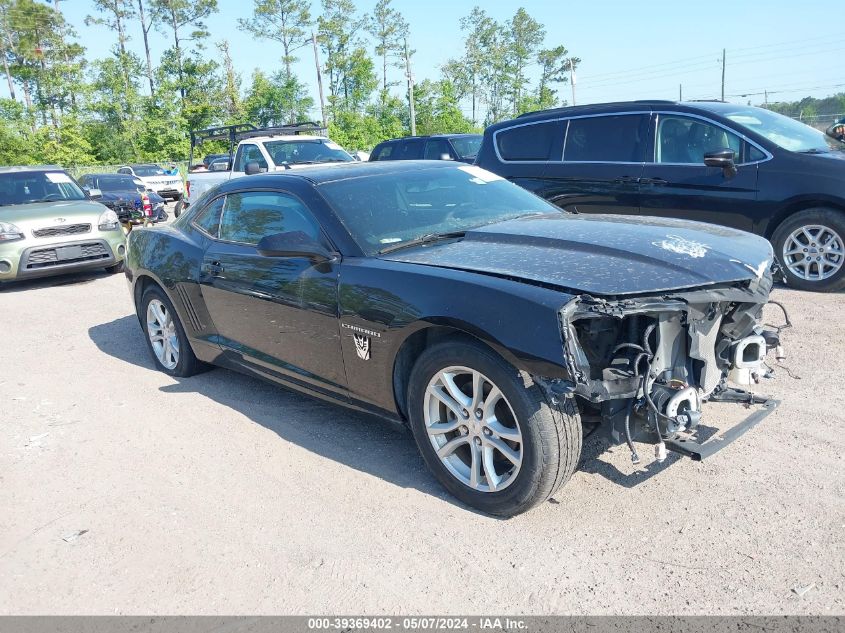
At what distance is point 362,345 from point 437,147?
1083cm

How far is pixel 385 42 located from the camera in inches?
2120

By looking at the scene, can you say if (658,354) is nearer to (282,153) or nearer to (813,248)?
(813,248)

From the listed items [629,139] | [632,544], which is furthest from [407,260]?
[629,139]

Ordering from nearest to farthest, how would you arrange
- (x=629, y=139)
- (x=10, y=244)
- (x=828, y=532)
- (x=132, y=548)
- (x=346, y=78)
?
(x=828, y=532) → (x=132, y=548) → (x=629, y=139) → (x=10, y=244) → (x=346, y=78)

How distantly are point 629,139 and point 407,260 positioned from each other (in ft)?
15.8

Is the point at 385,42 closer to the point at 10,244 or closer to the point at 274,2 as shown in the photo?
the point at 274,2

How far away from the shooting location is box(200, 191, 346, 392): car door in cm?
384

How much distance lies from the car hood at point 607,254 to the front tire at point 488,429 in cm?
45

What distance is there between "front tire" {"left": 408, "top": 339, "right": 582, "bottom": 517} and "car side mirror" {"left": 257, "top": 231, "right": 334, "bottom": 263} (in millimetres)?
926

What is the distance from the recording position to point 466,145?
14062 millimetres

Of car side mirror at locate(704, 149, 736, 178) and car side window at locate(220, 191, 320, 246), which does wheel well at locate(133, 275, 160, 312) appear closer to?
car side window at locate(220, 191, 320, 246)

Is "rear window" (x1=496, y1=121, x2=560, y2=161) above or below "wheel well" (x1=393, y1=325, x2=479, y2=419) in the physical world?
above

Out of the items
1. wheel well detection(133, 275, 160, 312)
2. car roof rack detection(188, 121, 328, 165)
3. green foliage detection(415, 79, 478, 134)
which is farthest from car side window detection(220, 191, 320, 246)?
green foliage detection(415, 79, 478, 134)

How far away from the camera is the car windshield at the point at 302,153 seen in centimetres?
1332
